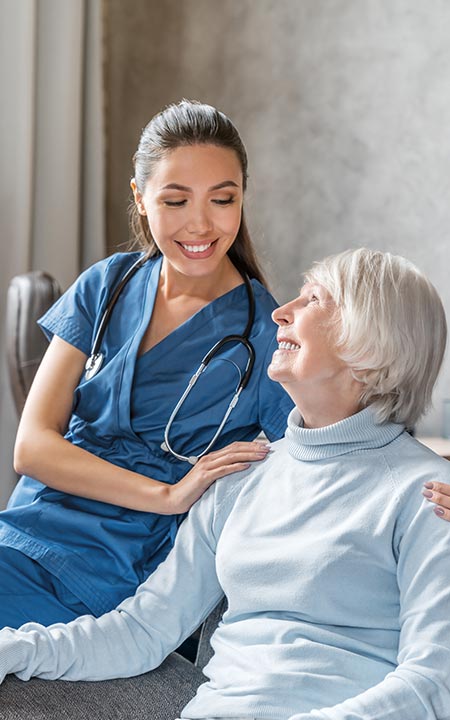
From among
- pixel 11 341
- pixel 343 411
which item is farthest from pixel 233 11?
pixel 343 411

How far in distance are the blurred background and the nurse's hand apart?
1.22 metres

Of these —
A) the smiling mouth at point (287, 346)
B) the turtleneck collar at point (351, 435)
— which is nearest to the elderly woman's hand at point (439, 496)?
the turtleneck collar at point (351, 435)

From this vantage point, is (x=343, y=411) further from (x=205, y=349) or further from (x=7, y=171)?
(x=7, y=171)

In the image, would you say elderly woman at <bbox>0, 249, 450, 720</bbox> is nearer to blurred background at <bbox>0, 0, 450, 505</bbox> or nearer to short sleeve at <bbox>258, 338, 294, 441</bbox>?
short sleeve at <bbox>258, 338, 294, 441</bbox>

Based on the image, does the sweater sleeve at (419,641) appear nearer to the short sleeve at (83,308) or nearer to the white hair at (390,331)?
the white hair at (390,331)

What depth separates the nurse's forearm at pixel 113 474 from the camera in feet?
5.14

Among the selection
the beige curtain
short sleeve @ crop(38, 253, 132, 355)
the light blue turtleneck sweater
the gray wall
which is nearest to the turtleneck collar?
the light blue turtleneck sweater

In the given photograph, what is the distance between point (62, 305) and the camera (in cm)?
191

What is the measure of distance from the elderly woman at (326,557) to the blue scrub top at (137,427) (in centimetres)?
17

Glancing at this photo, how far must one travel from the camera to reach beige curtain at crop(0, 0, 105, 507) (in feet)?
10.4

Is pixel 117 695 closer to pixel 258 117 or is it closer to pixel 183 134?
pixel 183 134

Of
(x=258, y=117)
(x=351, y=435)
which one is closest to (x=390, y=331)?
(x=351, y=435)

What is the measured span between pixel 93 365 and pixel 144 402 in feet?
0.41

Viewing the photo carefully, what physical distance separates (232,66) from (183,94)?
25 centimetres
